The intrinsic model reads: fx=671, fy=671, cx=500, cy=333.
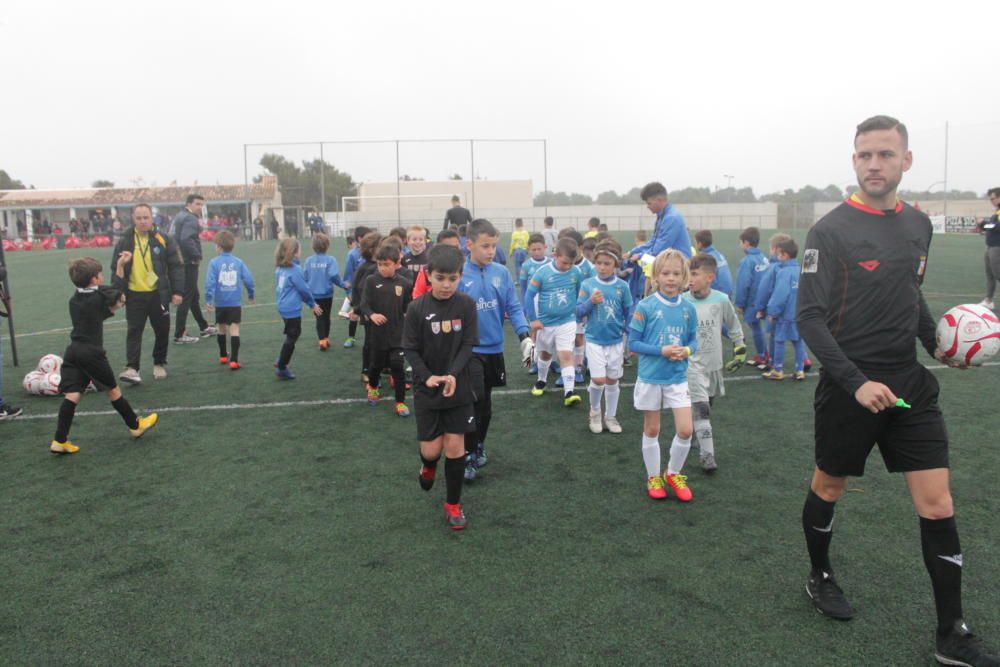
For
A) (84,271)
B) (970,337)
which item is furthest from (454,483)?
(84,271)

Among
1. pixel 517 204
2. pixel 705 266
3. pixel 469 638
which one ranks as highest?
pixel 517 204

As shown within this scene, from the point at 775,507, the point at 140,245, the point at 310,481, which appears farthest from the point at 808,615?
the point at 140,245

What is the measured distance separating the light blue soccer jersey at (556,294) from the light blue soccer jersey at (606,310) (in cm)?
82

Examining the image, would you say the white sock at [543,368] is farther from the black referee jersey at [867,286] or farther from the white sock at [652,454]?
the black referee jersey at [867,286]

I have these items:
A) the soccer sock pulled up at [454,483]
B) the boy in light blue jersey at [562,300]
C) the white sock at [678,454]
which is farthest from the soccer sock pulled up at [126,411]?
the white sock at [678,454]

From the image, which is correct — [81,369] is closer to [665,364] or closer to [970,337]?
[665,364]

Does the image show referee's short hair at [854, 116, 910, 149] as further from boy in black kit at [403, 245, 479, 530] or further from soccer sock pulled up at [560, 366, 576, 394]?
soccer sock pulled up at [560, 366, 576, 394]

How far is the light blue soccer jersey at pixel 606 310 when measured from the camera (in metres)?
6.41

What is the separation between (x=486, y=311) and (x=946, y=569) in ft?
11.0

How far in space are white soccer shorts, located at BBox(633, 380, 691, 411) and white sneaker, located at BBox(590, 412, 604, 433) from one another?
1517mm

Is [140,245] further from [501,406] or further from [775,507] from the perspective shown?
[775,507]

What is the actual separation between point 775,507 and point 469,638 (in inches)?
99.4

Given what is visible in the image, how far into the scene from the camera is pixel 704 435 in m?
5.38

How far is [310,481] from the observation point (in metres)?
5.30
